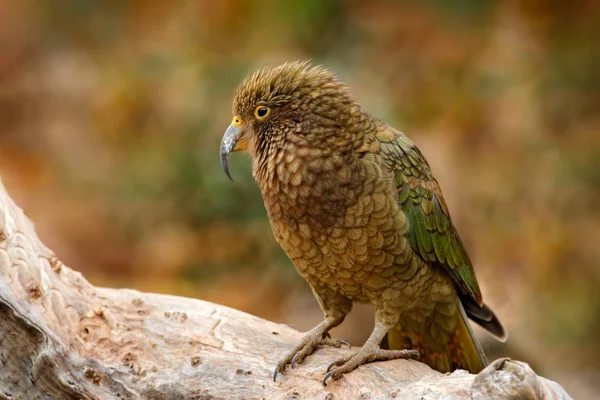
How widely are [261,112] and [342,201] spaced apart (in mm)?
621

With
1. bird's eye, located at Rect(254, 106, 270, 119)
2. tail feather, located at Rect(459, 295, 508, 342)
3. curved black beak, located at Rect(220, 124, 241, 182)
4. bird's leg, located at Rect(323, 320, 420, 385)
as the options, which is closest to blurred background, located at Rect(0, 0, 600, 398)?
tail feather, located at Rect(459, 295, 508, 342)

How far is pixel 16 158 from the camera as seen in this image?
8742 mm

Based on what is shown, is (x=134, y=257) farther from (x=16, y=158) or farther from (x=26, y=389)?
(x=26, y=389)

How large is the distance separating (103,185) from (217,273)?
181 cm

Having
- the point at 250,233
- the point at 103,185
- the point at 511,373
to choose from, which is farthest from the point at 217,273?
the point at 511,373

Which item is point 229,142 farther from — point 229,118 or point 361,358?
point 229,118

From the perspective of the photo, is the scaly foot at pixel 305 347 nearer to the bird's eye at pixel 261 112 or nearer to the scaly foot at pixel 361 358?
the scaly foot at pixel 361 358

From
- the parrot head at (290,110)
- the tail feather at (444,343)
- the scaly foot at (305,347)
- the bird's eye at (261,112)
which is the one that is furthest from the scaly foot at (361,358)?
the bird's eye at (261,112)

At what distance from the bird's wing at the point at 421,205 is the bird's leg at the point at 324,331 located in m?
0.53

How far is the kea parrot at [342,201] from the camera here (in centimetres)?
329

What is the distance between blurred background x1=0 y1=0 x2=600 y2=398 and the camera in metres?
6.96

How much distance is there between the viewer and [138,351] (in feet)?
10.7

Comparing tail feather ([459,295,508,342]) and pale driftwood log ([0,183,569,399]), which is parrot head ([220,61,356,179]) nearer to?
pale driftwood log ([0,183,569,399])

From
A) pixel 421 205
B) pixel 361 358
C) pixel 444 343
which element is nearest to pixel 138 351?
pixel 361 358
